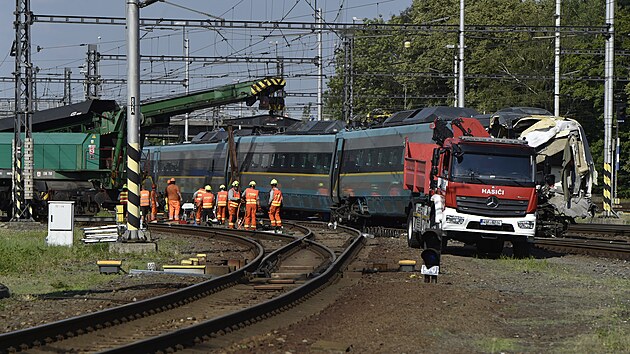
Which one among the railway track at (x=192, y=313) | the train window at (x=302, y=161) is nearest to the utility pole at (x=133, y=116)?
the railway track at (x=192, y=313)

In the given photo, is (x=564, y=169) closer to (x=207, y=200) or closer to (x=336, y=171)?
(x=336, y=171)

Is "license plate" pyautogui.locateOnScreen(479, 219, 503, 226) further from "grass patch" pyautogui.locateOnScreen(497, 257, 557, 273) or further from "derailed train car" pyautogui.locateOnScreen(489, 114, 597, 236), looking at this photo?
"derailed train car" pyautogui.locateOnScreen(489, 114, 597, 236)

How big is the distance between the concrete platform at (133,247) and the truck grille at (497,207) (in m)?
6.77

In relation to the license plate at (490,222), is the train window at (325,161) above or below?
above

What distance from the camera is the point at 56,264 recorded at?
1884cm

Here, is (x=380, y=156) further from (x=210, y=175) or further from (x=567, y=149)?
(x=210, y=175)

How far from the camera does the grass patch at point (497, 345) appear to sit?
9.61 meters

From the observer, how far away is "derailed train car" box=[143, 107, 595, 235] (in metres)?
24.1

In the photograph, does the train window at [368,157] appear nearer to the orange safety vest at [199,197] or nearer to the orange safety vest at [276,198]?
the orange safety vest at [276,198]

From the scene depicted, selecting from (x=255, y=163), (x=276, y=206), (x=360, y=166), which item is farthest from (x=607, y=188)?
(x=276, y=206)

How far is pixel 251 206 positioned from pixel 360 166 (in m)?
3.69

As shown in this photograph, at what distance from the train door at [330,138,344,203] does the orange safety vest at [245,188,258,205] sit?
12.1ft

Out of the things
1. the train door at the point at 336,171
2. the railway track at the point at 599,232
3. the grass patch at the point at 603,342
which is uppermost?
the train door at the point at 336,171

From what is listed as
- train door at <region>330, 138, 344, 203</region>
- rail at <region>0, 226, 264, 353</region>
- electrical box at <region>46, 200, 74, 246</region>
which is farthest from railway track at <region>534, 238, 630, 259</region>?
electrical box at <region>46, 200, 74, 246</region>
